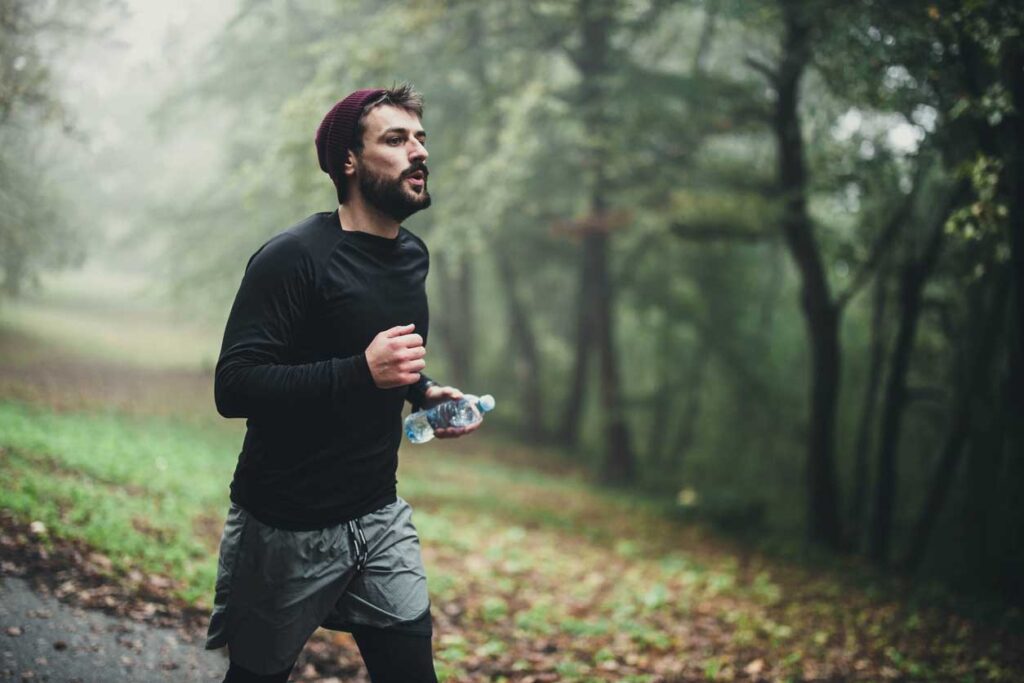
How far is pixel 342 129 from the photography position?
9.18 ft

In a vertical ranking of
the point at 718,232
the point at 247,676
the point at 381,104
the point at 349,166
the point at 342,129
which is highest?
the point at 718,232

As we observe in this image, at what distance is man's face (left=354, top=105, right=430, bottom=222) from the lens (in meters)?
2.75

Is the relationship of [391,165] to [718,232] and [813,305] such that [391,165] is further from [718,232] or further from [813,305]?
[718,232]

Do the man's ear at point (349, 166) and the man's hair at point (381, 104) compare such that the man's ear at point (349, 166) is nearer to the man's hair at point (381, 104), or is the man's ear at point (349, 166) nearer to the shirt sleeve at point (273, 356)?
the man's hair at point (381, 104)

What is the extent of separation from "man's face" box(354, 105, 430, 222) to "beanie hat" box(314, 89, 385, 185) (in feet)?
0.15

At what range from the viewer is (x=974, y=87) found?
22.8 feet

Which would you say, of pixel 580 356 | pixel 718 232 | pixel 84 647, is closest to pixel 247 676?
pixel 84 647

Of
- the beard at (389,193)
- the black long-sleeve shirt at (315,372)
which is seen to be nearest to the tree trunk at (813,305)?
the beard at (389,193)

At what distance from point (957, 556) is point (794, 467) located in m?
10.5

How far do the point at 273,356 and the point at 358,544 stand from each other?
741 millimetres

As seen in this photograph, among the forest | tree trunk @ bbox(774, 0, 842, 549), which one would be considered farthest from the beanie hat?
tree trunk @ bbox(774, 0, 842, 549)

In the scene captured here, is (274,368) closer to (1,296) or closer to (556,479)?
(1,296)

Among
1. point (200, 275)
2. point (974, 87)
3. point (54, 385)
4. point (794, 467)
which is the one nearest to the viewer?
point (974, 87)

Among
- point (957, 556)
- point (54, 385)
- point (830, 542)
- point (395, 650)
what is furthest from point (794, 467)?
point (395, 650)
